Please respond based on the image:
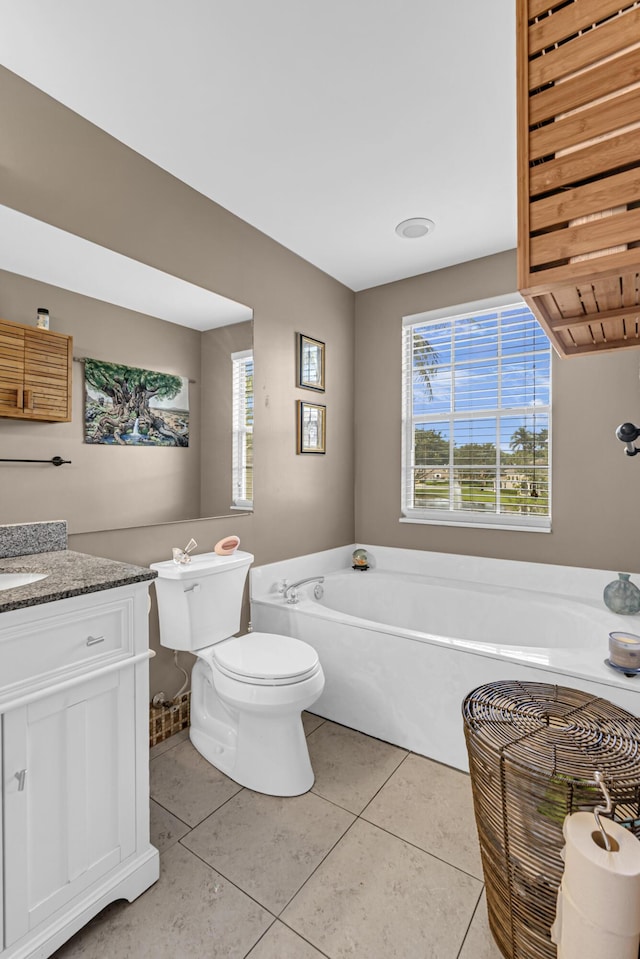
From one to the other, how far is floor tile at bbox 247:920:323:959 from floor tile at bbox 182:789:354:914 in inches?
3.0

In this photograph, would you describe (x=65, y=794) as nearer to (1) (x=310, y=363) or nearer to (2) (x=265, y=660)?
(2) (x=265, y=660)

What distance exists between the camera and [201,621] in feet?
6.79

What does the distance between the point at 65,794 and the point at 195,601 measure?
Result: 35.1 inches

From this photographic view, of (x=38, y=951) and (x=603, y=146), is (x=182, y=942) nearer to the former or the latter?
(x=38, y=951)

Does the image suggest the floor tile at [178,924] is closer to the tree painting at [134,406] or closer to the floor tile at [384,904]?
the floor tile at [384,904]

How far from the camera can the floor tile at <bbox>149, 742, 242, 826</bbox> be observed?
5.80ft

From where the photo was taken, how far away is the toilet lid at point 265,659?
1784mm

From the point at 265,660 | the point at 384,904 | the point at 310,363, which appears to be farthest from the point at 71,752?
the point at 310,363

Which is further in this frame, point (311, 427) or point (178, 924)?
point (311, 427)

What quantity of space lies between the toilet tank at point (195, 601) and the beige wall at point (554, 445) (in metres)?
1.50

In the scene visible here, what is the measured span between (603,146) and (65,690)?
166 cm

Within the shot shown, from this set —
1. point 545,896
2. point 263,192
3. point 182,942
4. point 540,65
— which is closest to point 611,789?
point 545,896

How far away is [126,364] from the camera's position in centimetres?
199

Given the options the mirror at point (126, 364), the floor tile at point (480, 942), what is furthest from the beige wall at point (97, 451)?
the floor tile at point (480, 942)
